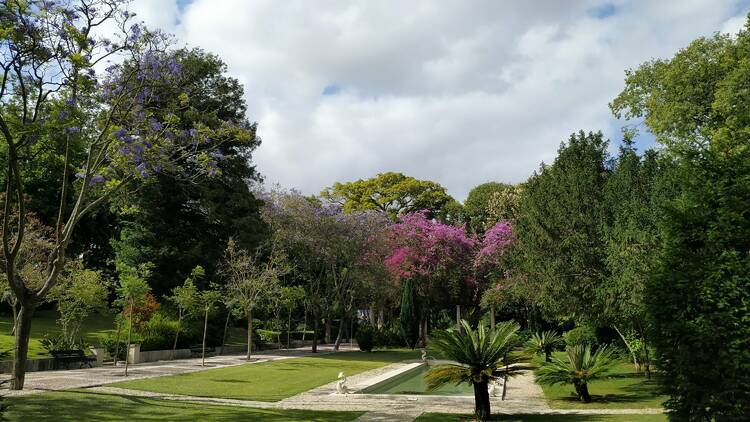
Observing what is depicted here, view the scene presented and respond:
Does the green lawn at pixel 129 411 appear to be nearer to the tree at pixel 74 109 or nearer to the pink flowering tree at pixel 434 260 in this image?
the tree at pixel 74 109

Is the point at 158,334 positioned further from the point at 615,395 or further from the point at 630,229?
the point at 630,229

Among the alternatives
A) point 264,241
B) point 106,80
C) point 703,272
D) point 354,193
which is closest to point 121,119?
point 106,80

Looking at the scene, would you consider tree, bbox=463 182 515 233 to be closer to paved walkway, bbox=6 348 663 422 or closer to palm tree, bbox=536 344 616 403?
paved walkway, bbox=6 348 663 422

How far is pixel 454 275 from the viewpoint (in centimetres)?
3694

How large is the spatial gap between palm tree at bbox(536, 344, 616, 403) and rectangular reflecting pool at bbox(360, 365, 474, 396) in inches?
98.2

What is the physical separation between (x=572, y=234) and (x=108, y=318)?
3154 centimetres

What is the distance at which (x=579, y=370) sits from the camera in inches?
496

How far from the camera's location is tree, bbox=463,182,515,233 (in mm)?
40250

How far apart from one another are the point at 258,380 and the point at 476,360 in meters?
9.16

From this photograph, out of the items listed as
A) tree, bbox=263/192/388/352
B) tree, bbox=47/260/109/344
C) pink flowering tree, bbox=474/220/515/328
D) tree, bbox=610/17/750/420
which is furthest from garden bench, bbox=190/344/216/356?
tree, bbox=610/17/750/420

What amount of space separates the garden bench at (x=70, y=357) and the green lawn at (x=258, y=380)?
15.8 ft

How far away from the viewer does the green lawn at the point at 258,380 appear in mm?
14133

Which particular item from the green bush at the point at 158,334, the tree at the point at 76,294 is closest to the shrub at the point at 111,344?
the green bush at the point at 158,334

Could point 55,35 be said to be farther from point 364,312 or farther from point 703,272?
point 364,312
